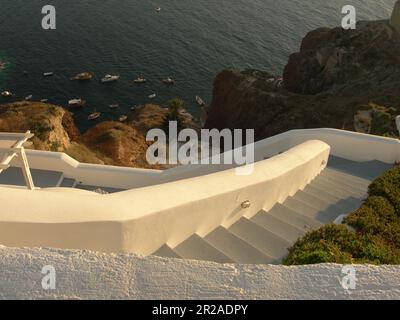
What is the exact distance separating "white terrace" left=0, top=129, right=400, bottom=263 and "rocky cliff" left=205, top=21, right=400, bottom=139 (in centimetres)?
2265

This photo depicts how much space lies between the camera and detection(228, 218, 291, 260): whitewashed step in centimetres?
638

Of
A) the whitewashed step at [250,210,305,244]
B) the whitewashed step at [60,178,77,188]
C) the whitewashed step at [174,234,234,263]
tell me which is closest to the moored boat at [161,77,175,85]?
the whitewashed step at [60,178,77,188]

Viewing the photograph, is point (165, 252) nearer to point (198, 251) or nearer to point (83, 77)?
point (198, 251)

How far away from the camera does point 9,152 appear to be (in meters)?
7.62

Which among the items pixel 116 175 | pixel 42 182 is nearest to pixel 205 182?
pixel 116 175

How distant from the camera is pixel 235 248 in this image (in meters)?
6.30

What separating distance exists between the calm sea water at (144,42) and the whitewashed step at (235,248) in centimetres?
4352

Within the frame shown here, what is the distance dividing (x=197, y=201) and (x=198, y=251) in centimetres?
76

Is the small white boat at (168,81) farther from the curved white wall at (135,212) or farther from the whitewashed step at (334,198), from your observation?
the curved white wall at (135,212)

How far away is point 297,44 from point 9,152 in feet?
217

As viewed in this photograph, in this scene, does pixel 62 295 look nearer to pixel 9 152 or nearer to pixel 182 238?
pixel 182 238

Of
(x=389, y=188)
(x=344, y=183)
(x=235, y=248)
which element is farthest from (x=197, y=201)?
(x=344, y=183)

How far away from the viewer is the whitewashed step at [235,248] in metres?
5.98

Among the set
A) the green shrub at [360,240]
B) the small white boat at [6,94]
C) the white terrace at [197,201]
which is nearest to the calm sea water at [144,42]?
the small white boat at [6,94]
